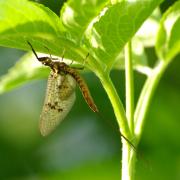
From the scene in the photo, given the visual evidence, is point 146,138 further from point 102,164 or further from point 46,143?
point 46,143

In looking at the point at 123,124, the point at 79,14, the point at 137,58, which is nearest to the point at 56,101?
the point at 137,58

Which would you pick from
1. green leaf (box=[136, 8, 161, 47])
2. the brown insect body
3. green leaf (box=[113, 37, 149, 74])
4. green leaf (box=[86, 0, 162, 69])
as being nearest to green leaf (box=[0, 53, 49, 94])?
the brown insect body

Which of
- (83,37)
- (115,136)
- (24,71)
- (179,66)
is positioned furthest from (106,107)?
(83,37)

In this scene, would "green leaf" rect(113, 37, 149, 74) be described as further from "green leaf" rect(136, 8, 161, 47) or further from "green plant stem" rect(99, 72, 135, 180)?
"green plant stem" rect(99, 72, 135, 180)

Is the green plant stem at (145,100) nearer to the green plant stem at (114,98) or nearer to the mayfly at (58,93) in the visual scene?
the green plant stem at (114,98)

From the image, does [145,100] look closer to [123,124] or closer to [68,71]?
[123,124]
